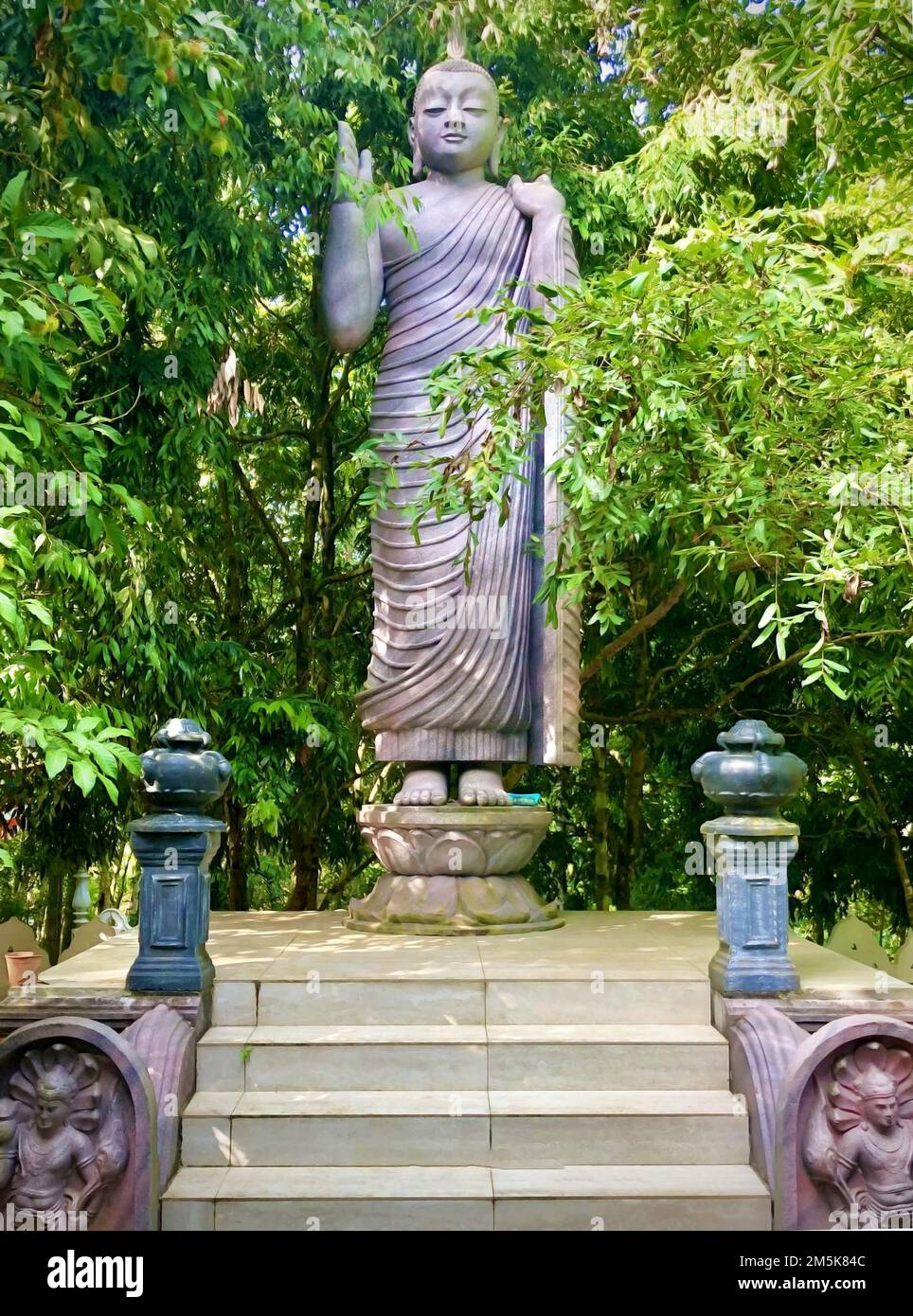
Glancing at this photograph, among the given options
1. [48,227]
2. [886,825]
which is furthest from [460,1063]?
[886,825]

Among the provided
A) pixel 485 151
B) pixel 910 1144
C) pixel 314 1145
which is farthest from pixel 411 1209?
pixel 485 151

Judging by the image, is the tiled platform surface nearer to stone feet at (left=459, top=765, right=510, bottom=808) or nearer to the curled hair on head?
stone feet at (left=459, top=765, right=510, bottom=808)

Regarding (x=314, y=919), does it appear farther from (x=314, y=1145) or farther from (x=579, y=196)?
(x=579, y=196)

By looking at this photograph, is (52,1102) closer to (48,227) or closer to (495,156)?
(48,227)

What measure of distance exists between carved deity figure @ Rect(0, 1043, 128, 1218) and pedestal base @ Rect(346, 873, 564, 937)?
1797mm

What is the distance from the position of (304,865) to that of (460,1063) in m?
3.44

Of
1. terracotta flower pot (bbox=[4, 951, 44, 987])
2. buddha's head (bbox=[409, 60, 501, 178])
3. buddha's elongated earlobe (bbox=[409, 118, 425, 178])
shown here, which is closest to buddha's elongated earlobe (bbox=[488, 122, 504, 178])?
buddha's head (bbox=[409, 60, 501, 178])

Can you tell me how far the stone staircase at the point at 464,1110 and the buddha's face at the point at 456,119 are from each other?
3.56 metres

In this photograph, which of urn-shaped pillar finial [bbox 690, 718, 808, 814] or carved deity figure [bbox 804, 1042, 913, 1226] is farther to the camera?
urn-shaped pillar finial [bbox 690, 718, 808, 814]

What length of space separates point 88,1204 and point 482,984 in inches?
54.5

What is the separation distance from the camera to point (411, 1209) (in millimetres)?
3600

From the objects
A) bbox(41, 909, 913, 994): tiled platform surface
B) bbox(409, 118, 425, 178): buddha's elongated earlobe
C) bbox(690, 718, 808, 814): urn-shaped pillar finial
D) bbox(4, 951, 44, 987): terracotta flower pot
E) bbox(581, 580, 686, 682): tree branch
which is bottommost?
bbox(4, 951, 44, 987): terracotta flower pot

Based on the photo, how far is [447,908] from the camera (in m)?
5.28

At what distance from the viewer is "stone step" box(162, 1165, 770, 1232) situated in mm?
3594
